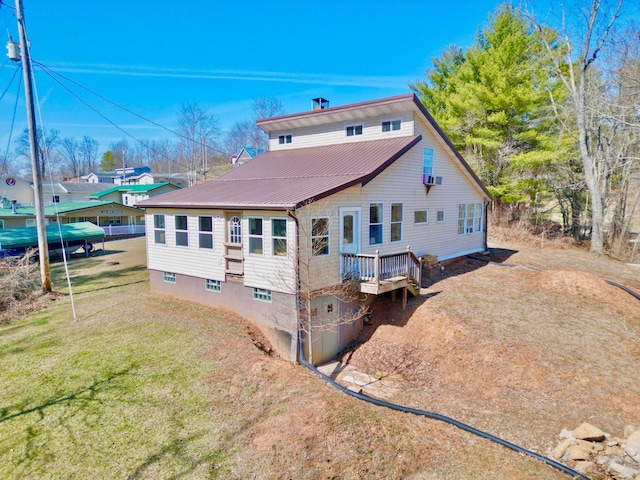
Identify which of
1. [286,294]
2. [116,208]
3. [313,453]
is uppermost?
[116,208]

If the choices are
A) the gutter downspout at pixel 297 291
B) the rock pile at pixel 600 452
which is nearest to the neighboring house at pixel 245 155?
the gutter downspout at pixel 297 291

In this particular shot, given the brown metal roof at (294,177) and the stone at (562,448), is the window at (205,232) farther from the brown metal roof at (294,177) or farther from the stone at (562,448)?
the stone at (562,448)

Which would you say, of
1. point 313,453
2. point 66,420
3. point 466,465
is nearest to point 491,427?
point 466,465

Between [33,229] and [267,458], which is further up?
[33,229]

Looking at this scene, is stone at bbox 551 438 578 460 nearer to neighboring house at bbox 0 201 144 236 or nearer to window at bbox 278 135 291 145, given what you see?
window at bbox 278 135 291 145

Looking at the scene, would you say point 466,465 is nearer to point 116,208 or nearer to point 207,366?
point 207,366

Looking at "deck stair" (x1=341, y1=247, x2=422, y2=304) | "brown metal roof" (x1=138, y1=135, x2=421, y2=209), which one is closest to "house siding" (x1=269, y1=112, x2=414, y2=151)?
"brown metal roof" (x1=138, y1=135, x2=421, y2=209)
